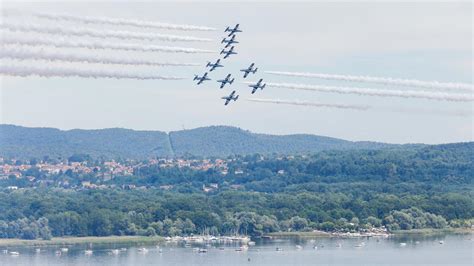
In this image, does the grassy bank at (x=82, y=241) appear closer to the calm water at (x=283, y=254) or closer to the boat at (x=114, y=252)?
the calm water at (x=283, y=254)

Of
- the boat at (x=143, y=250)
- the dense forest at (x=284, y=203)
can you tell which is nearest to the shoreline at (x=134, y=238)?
the dense forest at (x=284, y=203)

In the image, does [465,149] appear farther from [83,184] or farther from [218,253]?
[218,253]

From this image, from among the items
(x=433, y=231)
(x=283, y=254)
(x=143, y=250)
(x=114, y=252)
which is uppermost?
(x=433, y=231)

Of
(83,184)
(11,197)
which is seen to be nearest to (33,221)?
(11,197)

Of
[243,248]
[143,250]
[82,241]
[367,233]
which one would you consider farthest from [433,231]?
[82,241]

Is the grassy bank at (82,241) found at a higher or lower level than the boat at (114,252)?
higher

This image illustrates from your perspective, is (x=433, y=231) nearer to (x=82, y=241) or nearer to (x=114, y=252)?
(x=82, y=241)
